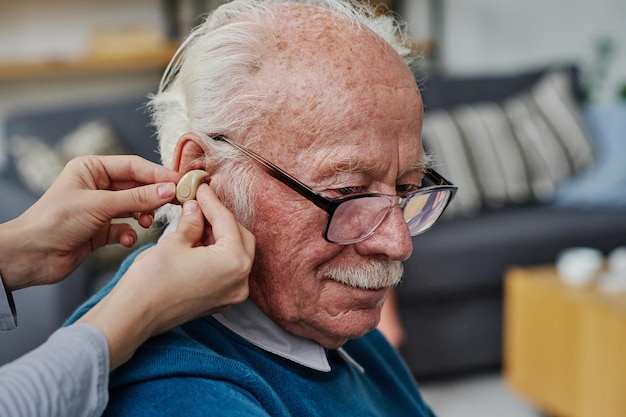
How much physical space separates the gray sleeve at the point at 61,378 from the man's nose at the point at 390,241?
40 centimetres

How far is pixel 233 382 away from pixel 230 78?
1.17 ft

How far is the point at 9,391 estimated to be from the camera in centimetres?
54

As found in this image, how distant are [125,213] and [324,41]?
0.31 meters

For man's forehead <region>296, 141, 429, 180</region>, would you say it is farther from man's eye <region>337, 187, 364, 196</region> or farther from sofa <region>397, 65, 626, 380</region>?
sofa <region>397, 65, 626, 380</region>

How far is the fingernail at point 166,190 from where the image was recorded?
0.82m

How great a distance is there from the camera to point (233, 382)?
2.52ft

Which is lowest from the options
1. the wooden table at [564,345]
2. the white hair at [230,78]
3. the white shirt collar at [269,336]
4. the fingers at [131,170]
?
the wooden table at [564,345]

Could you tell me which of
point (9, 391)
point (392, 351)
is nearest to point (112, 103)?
point (392, 351)

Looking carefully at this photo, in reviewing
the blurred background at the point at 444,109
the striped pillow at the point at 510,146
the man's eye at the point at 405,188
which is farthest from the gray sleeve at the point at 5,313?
the striped pillow at the point at 510,146

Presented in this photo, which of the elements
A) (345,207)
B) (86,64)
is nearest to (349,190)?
(345,207)

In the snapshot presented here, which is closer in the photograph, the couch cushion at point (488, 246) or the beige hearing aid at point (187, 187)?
the beige hearing aid at point (187, 187)

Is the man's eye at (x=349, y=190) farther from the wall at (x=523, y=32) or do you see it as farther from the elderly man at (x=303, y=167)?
the wall at (x=523, y=32)

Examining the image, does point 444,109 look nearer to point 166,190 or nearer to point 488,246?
point 488,246

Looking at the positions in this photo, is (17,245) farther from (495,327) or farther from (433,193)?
(495,327)
